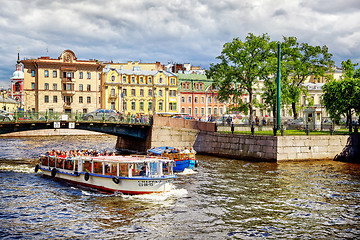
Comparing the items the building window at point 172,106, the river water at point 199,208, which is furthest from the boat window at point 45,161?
the building window at point 172,106

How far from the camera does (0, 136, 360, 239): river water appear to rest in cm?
1786

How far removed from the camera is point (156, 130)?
48062mm

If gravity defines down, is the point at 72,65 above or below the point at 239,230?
above

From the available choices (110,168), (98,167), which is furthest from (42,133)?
(110,168)

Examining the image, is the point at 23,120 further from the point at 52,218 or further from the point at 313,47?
the point at 313,47

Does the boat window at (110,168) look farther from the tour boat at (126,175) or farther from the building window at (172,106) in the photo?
the building window at (172,106)

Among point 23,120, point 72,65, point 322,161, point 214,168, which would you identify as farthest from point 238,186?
point 72,65

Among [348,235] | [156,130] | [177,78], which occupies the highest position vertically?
[177,78]

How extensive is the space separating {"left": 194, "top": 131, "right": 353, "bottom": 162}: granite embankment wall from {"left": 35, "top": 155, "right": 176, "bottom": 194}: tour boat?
15.7 meters

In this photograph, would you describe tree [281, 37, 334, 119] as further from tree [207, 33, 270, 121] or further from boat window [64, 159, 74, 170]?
boat window [64, 159, 74, 170]

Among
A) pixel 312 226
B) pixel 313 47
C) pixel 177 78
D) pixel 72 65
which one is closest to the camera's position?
pixel 312 226

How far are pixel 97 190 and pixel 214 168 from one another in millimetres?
12400

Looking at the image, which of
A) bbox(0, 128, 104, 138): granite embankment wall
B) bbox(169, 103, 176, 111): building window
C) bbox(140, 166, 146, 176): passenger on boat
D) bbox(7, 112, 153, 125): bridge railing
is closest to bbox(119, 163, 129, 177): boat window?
bbox(140, 166, 146, 176): passenger on boat

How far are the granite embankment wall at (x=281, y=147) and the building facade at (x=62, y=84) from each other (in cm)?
4520
